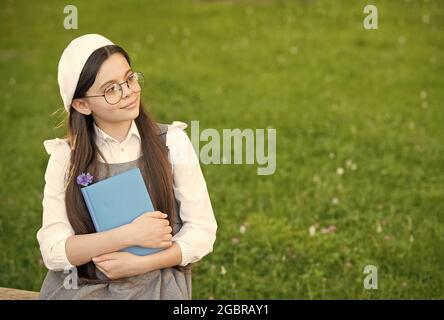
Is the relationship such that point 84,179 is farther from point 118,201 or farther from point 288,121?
point 288,121

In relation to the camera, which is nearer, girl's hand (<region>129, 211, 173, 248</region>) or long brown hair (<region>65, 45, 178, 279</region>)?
girl's hand (<region>129, 211, 173, 248</region>)

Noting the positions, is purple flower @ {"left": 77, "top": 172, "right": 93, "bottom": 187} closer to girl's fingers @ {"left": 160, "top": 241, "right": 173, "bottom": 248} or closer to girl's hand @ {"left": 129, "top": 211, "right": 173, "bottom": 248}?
girl's hand @ {"left": 129, "top": 211, "right": 173, "bottom": 248}

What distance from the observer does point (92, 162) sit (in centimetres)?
255

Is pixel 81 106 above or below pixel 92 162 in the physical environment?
above

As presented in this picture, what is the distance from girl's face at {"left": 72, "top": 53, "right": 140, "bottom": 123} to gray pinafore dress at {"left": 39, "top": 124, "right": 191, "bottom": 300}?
0.60 feet

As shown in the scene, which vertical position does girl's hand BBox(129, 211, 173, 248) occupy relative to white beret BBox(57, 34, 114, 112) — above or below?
below

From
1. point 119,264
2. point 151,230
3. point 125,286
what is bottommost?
point 125,286

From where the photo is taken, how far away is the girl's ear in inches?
99.4

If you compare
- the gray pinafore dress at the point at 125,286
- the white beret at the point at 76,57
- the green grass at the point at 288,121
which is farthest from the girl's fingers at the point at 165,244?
the green grass at the point at 288,121

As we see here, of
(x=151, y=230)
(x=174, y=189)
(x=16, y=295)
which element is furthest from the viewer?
(x=16, y=295)

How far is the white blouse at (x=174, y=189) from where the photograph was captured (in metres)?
2.52

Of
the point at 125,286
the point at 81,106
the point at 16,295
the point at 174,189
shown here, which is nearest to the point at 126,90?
the point at 81,106

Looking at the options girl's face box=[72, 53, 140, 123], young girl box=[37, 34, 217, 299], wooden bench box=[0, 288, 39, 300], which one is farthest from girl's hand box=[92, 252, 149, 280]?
wooden bench box=[0, 288, 39, 300]

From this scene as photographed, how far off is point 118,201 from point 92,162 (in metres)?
0.22
